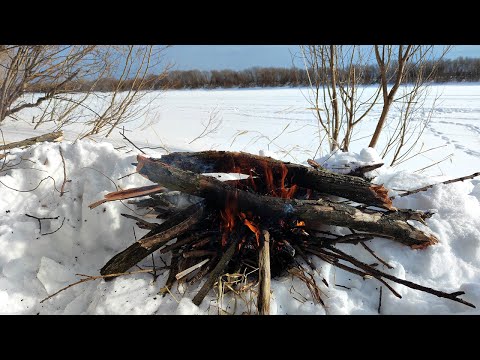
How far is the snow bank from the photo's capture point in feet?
5.60

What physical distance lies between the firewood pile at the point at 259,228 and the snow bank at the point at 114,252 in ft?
0.29

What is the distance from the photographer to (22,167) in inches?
102

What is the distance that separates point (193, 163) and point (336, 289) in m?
1.22

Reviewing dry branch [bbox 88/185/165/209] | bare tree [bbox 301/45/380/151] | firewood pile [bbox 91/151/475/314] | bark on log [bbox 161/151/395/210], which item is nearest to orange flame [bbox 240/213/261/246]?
firewood pile [bbox 91/151/475/314]

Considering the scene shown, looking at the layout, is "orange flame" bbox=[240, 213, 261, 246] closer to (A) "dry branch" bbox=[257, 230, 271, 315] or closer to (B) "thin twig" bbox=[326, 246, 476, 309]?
(A) "dry branch" bbox=[257, 230, 271, 315]

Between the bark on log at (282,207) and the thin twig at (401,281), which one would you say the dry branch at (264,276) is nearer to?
the bark on log at (282,207)

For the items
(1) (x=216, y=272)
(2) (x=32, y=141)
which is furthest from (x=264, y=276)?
(2) (x=32, y=141)

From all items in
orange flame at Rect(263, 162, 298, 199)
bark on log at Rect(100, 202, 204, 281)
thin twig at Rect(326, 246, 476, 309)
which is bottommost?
thin twig at Rect(326, 246, 476, 309)

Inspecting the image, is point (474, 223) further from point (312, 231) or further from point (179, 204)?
point (179, 204)

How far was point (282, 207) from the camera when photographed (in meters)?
1.92

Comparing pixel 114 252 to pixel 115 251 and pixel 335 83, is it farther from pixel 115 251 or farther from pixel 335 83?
pixel 335 83

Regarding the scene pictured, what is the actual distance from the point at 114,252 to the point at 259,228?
3.46 feet

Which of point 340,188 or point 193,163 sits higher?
point 193,163
